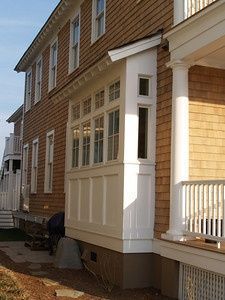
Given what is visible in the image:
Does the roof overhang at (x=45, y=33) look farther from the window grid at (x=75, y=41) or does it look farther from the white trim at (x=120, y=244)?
the white trim at (x=120, y=244)

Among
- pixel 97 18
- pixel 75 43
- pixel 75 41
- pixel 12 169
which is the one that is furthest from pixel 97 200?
pixel 12 169

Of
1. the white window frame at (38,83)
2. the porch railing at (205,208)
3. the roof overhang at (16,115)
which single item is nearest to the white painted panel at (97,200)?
the porch railing at (205,208)

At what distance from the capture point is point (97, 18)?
14117 mm

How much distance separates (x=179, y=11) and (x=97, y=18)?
5558mm

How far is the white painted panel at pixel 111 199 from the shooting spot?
954 cm

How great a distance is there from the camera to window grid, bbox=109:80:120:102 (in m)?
9.93

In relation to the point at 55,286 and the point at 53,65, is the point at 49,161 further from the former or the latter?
the point at 55,286

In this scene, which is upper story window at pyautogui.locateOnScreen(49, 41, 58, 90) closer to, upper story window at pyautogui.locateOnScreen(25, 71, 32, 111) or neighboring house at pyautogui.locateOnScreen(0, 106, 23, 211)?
upper story window at pyautogui.locateOnScreen(25, 71, 32, 111)

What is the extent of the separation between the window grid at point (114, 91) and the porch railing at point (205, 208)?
2491mm

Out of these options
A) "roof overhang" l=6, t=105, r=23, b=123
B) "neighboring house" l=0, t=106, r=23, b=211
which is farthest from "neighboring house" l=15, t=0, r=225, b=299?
"roof overhang" l=6, t=105, r=23, b=123

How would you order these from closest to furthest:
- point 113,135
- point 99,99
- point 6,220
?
point 113,135
point 99,99
point 6,220

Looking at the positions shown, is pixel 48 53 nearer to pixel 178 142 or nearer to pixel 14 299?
pixel 178 142

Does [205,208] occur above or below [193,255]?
above

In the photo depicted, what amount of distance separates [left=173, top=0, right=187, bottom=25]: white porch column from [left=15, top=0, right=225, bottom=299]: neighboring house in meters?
0.02
